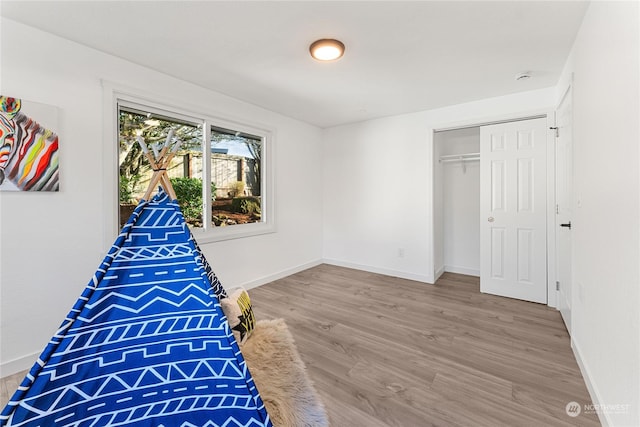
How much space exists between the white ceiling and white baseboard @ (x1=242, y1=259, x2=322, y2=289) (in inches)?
90.6

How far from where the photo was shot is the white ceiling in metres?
1.77

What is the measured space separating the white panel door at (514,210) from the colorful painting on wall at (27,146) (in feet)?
13.6

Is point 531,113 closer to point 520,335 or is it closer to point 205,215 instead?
point 520,335

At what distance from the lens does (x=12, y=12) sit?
5.90ft

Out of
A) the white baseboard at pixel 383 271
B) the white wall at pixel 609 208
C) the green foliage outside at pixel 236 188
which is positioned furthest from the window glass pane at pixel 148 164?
the white wall at pixel 609 208

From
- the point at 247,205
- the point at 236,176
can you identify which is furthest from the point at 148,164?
the point at 247,205

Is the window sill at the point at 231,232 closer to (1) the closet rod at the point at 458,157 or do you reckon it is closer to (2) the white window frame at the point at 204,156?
(2) the white window frame at the point at 204,156

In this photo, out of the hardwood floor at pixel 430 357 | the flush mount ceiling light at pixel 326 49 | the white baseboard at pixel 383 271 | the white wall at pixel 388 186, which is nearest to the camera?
the hardwood floor at pixel 430 357

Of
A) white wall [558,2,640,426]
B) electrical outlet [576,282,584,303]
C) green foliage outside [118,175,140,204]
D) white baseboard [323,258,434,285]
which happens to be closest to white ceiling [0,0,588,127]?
white wall [558,2,640,426]

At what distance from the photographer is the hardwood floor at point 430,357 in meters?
1.56

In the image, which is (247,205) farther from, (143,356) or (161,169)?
(143,356)

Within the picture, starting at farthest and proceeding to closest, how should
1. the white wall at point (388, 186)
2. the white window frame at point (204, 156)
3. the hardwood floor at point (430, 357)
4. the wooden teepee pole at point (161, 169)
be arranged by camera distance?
the white wall at point (388, 186) → the white window frame at point (204, 156) → the wooden teepee pole at point (161, 169) → the hardwood floor at point (430, 357)

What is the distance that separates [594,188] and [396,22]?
1597mm

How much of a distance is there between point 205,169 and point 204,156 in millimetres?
144
